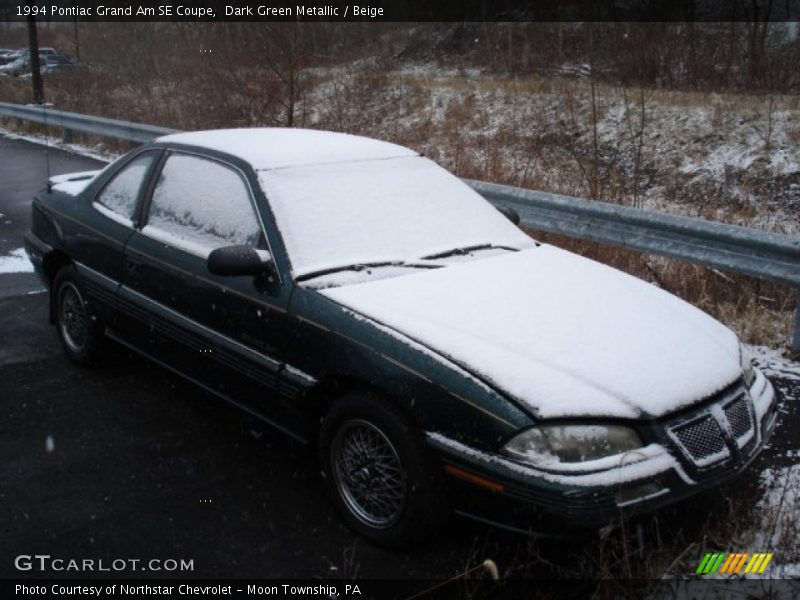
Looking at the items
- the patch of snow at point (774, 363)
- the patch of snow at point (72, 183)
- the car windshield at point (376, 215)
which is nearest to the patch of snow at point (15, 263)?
the patch of snow at point (72, 183)

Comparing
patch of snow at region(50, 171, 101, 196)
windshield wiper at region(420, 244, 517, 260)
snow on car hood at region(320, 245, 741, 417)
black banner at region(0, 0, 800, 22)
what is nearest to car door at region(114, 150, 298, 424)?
snow on car hood at region(320, 245, 741, 417)

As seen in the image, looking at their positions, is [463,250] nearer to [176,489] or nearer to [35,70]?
[176,489]

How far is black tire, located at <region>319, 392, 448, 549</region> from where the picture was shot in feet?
10.8

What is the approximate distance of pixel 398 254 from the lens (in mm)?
4168

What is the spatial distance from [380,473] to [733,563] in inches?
55.5

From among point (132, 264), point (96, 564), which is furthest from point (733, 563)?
point (132, 264)

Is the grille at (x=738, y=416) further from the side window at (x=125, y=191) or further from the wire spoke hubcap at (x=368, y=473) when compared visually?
the side window at (x=125, y=191)

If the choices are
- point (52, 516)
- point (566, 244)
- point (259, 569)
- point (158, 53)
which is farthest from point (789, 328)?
point (158, 53)

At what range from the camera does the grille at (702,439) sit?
319cm

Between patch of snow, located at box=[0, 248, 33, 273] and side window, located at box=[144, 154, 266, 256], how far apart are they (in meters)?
3.73

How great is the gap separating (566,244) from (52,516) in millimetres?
5288

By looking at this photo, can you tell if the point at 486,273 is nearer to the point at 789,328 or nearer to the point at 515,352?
the point at 515,352

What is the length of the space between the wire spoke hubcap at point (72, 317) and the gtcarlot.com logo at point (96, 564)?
2.16m

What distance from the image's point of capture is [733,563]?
3.32 metres
